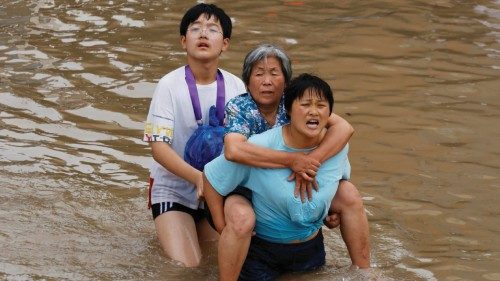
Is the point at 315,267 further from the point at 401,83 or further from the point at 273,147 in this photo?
the point at 401,83

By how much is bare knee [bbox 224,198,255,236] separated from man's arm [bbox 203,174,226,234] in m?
0.09

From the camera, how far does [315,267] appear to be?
5.54 m

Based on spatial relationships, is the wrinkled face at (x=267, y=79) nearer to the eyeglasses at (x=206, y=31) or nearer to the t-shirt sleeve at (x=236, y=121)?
the t-shirt sleeve at (x=236, y=121)

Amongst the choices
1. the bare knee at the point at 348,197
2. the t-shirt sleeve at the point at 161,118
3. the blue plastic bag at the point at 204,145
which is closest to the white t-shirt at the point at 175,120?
Answer: the t-shirt sleeve at the point at 161,118

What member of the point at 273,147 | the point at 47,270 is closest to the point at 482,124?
the point at 273,147

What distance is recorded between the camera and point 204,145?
18.3 feet

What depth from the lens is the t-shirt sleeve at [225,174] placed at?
5.14m

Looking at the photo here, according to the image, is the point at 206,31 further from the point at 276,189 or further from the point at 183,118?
the point at 276,189

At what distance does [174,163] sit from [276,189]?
0.72 m

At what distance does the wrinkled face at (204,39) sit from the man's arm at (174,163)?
0.56 meters

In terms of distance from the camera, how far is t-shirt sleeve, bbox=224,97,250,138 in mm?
5250

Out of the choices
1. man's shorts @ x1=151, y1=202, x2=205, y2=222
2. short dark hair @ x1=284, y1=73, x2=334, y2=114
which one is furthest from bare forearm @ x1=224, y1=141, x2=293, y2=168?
man's shorts @ x1=151, y1=202, x2=205, y2=222

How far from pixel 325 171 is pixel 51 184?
2.51 metres

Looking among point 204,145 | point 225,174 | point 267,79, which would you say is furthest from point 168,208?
point 267,79
